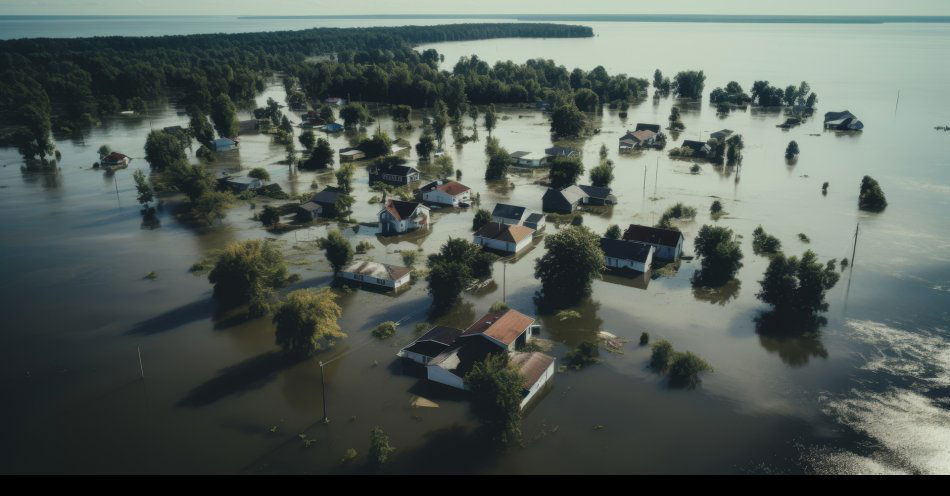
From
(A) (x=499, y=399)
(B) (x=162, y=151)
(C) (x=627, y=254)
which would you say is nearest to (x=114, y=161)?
(B) (x=162, y=151)

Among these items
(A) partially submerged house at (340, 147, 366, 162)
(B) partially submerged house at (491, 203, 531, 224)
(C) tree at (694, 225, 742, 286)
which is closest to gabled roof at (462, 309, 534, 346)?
(C) tree at (694, 225, 742, 286)

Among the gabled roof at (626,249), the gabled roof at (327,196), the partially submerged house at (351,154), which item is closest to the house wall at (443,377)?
the gabled roof at (626,249)

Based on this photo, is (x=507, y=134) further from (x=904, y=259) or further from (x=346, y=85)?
(x=904, y=259)

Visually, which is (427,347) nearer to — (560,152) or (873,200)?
(873,200)

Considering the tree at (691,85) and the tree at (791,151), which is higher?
the tree at (691,85)

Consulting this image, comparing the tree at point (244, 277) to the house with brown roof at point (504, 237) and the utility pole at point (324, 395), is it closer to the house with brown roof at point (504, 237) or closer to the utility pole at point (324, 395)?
the utility pole at point (324, 395)

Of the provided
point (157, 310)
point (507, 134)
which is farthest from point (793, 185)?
point (157, 310)

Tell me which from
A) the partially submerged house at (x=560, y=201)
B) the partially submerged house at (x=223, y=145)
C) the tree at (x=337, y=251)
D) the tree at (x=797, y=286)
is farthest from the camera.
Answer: the partially submerged house at (x=223, y=145)
